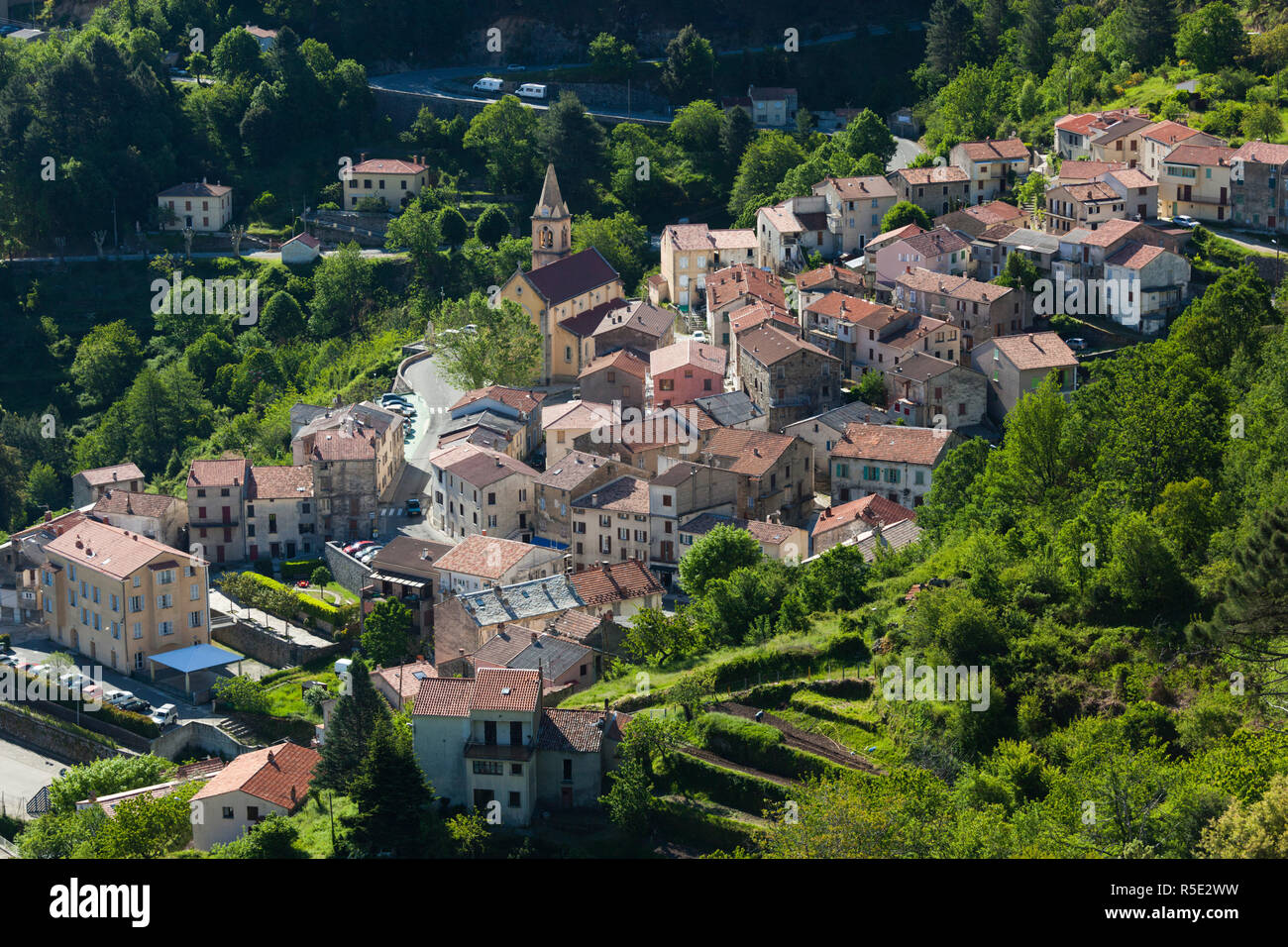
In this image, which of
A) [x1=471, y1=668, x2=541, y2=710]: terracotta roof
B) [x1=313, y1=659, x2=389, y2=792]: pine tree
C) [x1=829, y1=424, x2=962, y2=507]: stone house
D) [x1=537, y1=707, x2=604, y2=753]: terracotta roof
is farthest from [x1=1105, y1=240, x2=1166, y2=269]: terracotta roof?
[x1=313, y1=659, x2=389, y2=792]: pine tree

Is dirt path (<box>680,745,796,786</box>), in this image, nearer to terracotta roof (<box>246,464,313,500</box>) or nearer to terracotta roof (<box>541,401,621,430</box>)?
terracotta roof (<box>541,401,621,430</box>)

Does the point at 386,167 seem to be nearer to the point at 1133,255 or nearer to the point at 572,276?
the point at 572,276

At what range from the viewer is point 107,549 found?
56.3 meters

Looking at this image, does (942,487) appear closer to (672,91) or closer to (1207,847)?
(1207,847)

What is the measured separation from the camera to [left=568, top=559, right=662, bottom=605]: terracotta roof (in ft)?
164

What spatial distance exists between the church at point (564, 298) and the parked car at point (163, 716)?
23.5 m

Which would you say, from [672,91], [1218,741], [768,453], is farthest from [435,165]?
[1218,741]

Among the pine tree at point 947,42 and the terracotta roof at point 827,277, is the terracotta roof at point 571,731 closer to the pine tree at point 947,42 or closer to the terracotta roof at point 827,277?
the terracotta roof at point 827,277

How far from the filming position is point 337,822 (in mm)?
36406

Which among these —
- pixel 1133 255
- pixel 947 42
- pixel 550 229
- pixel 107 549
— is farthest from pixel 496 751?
pixel 947 42

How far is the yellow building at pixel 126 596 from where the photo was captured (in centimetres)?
5497

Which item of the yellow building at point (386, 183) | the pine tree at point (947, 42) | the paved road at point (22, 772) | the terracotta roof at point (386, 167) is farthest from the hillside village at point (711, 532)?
the pine tree at point (947, 42)

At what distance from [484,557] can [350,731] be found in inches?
646

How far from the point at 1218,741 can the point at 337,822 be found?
18178 millimetres
